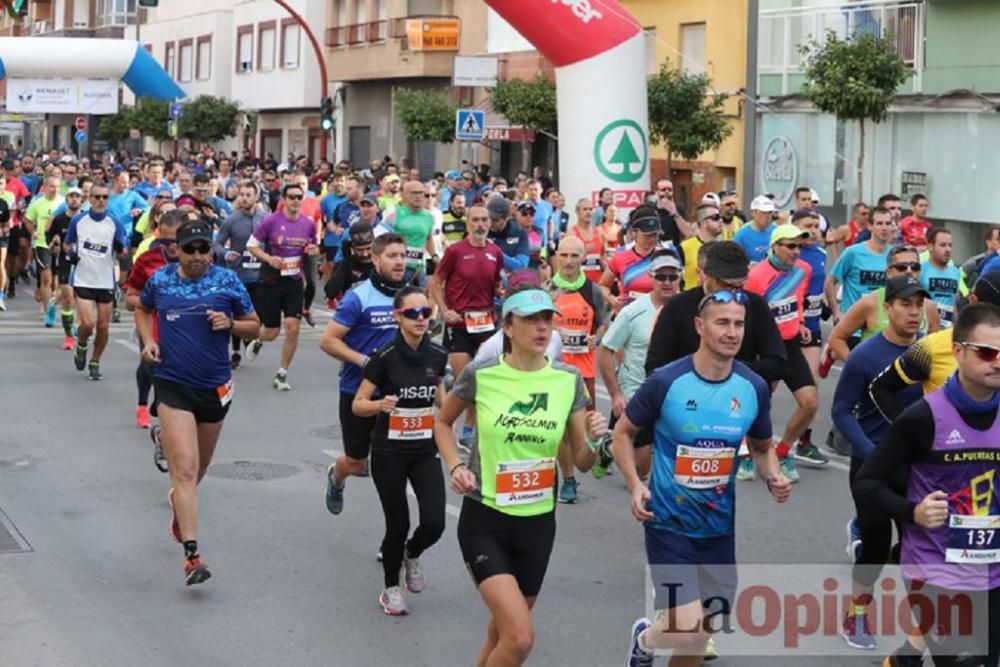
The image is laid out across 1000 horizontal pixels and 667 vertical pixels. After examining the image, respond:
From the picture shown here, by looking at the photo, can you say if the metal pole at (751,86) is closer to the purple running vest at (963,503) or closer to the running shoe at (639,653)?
the running shoe at (639,653)

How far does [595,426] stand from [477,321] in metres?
6.40

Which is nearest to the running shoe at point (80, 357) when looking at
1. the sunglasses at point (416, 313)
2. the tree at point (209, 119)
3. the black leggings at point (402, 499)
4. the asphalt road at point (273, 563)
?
the asphalt road at point (273, 563)

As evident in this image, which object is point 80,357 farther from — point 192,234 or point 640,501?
point 640,501

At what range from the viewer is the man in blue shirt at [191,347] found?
28.5ft

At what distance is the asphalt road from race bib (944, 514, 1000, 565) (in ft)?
6.07

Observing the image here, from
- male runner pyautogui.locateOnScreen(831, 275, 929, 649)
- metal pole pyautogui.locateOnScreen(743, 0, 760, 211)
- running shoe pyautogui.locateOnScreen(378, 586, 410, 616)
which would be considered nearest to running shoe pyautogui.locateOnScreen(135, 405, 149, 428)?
running shoe pyautogui.locateOnScreen(378, 586, 410, 616)

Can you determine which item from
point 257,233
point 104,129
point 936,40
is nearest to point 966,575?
point 257,233

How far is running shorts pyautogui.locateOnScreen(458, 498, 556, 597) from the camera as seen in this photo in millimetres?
6336

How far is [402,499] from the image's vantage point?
8.14 m

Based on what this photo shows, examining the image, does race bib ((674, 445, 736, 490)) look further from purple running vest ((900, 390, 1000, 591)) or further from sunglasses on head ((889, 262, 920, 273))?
sunglasses on head ((889, 262, 920, 273))

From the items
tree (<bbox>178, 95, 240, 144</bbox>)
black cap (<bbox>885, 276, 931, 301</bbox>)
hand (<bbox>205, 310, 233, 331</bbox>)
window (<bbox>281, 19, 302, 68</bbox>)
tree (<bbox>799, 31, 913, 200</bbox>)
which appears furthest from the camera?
tree (<bbox>178, 95, 240, 144</bbox>)

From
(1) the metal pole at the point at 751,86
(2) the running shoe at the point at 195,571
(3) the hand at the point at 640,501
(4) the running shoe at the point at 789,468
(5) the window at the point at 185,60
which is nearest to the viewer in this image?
(3) the hand at the point at 640,501

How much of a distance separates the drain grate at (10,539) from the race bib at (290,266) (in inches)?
243

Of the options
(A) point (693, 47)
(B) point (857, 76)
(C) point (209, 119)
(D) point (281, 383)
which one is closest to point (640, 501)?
(D) point (281, 383)
